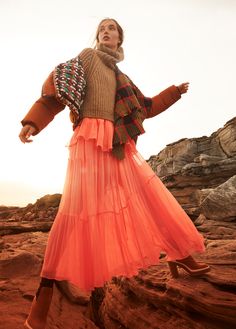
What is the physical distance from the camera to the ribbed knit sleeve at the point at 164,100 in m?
3.15

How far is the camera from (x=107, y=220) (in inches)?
85.0

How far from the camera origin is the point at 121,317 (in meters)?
2.79

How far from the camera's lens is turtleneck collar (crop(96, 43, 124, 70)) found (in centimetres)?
286

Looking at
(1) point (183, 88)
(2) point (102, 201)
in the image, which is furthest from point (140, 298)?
(1) point (183, 88)

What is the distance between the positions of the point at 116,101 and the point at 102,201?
1.11 m

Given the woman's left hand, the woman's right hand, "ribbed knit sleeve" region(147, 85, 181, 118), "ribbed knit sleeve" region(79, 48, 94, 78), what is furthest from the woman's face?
the woman's right hand

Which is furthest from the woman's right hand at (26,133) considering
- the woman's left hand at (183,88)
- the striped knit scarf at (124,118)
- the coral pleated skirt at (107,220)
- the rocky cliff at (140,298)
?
the woman's left hand at (183,88)

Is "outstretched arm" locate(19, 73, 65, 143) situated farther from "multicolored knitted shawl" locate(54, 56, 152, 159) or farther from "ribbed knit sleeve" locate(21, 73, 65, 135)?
"multicolored knitted shawl" locate(54, 56, 152, 159)

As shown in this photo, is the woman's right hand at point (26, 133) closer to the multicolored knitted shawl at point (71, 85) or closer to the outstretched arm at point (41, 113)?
the outstretched arm at point (41, 113)

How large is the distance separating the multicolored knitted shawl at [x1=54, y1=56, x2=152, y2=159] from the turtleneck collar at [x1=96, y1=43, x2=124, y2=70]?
19cm

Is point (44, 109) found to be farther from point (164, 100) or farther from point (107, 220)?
point (164, 100)

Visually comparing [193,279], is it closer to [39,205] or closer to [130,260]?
[130,260]

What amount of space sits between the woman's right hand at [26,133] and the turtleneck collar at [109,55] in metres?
1.16

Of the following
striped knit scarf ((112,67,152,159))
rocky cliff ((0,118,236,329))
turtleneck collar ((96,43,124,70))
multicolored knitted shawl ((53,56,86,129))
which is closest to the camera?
rocky cliff ((0,118,236,329))
